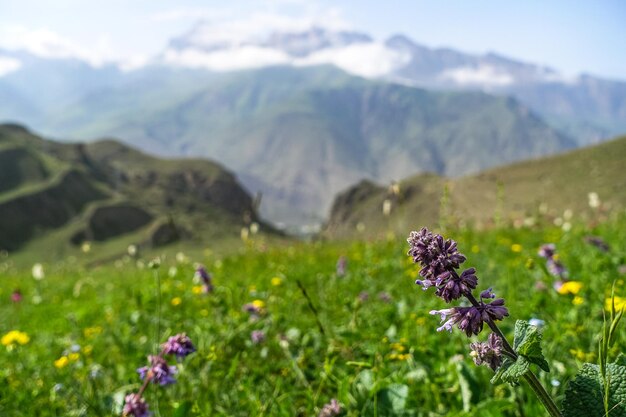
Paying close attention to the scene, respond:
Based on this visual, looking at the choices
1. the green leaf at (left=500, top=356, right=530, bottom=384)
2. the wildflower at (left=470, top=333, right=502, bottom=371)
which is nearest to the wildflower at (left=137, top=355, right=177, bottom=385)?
the wildflower at (left=470, top=333, right=502, bottom=371)

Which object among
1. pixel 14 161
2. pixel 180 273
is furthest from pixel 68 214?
pixel 180 273

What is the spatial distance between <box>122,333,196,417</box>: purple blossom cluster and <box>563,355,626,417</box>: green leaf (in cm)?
153

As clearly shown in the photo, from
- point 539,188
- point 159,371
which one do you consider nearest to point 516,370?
point 159,371

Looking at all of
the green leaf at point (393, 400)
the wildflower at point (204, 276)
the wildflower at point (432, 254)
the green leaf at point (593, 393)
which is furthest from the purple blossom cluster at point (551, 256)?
the wildflower at point (432, 254)

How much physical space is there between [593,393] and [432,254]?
0.60 metres

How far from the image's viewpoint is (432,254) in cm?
137

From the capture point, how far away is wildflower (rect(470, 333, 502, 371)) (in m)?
1.40

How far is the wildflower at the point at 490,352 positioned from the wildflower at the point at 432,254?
208mm

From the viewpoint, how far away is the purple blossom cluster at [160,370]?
246 centimetres

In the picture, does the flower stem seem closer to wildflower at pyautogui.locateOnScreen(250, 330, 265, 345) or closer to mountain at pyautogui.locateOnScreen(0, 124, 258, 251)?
wildflower at pyautogui.locateOnScreen(250, 330, 265, 345)

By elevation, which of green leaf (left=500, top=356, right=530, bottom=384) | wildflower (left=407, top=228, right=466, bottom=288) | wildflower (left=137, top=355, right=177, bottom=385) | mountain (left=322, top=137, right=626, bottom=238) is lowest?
mountain (left=322, top=137, right=626, bottom=238)

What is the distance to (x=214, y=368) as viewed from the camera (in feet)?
12.4

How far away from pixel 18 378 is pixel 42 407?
905 millimetres

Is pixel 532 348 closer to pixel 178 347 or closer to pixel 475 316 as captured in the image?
pixel 475 316
